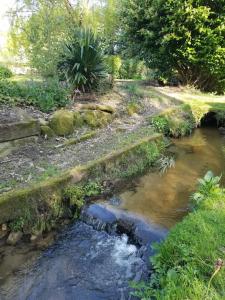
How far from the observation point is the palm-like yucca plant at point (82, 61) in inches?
296

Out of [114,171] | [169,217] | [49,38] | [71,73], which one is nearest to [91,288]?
[169,217]

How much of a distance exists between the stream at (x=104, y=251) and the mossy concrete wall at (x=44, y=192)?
1.48ft

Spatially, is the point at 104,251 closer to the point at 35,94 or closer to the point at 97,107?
the point at 35,94

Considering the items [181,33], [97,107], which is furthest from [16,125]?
[181,33]

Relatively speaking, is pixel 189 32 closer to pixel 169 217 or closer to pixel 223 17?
pixel 223 17

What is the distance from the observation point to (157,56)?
38.0 feet

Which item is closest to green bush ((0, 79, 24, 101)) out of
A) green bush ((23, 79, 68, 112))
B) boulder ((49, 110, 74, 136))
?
green bush ((23, 79, 68, 112))

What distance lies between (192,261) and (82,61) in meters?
5.87

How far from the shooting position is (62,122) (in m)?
6.29

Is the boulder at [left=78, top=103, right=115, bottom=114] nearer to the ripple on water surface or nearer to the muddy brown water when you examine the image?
the muddy brown water

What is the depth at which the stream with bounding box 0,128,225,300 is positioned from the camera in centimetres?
337

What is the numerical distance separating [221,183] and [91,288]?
3330mm

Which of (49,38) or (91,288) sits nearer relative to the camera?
(91,288)

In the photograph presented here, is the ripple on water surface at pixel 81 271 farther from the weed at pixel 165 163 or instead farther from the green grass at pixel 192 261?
the weed at pixel 165 163
